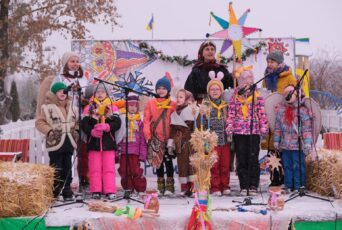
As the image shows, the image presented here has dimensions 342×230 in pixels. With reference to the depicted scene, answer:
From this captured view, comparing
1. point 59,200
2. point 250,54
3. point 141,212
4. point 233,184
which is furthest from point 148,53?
point 141,212

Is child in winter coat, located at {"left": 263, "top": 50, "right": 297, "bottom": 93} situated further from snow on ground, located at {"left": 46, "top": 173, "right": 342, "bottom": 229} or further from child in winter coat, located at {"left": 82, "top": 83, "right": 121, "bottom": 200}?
child in winter coat, located at {"left": 82, "top": 83, "right": 121, "bottom": 200}

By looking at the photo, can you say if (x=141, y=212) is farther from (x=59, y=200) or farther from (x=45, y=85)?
(x=45, y=85)

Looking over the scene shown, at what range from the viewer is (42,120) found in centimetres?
588

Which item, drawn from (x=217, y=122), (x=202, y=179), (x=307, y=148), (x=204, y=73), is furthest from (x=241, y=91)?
(x=202, y=179)

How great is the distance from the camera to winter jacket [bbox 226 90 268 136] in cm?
600

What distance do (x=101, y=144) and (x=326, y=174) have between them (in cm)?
263

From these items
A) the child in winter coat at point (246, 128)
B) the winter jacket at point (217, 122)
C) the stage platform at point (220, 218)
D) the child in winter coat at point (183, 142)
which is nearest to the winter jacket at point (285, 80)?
the child in winter coat at point (246, 128)

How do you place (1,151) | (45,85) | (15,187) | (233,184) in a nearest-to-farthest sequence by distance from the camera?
1. (15,187)
2. (45,85)
3. (233,184)
4. (1,151)

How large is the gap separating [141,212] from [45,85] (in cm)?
236

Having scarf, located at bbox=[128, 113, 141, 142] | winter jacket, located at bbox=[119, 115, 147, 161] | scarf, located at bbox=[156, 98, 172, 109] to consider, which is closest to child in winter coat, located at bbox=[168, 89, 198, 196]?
scarf, located at bbox=[156, 98, 172, 109]

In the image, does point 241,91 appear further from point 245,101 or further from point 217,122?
point 217,122

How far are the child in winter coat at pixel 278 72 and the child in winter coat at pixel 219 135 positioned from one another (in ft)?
2.52

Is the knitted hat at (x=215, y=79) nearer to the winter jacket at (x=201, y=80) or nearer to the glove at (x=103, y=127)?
the winter jacket at (x=201, y=80)

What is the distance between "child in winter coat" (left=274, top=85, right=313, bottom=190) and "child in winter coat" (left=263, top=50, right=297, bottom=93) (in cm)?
33
